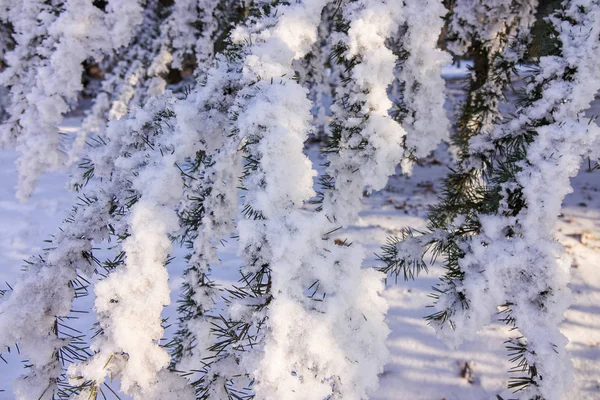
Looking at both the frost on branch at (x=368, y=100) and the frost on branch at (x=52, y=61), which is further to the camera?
the frost on branch at (x=52, y=61)

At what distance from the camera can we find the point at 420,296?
144 inches

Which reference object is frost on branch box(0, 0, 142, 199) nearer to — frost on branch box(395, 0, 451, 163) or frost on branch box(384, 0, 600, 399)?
frost on branch box(395, 0, 451, 163)

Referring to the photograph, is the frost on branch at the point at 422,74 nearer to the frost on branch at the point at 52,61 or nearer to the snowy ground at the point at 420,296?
the snowy ground at the point at 420,296

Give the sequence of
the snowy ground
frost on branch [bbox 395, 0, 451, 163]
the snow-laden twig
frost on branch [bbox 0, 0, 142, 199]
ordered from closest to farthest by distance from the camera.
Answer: the snow-laden twig
frost on branch [bbox 395, 0, 451, 163]
frost on branch [bbox 0, 0, 142, 199]
the snowy ground

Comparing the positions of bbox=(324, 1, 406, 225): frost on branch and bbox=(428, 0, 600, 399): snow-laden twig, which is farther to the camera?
bbox=(324, 1, 406, 225): frost on branch

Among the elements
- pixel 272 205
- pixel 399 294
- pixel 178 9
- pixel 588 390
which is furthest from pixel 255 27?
pixel 588 390

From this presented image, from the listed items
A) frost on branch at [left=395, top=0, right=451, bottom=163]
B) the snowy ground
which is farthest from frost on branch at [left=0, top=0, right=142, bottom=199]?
frost on branch at [left=395, top=0, right=451, bottom=163]

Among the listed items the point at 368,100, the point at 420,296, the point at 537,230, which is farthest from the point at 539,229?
the point at 420,296

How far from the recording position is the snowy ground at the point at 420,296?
9.27ft

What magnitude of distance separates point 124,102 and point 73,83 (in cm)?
95

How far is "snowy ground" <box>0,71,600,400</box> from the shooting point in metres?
2.83

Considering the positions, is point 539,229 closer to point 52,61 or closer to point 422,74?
point 422,74

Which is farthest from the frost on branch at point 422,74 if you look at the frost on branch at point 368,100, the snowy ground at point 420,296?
the snowy ground at point 420,296

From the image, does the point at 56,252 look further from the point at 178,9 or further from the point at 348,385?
the point at 178,9
